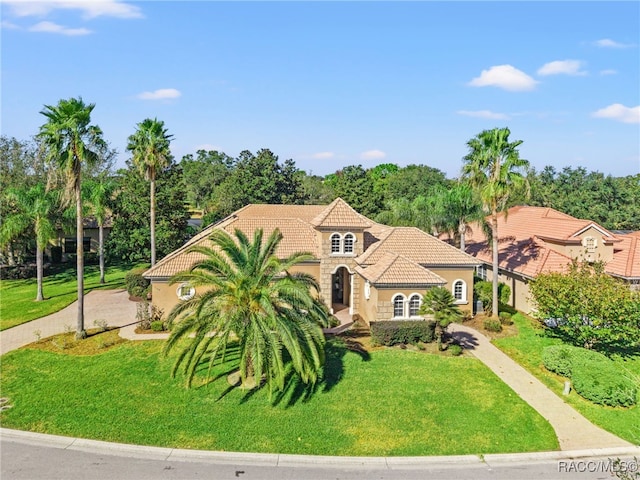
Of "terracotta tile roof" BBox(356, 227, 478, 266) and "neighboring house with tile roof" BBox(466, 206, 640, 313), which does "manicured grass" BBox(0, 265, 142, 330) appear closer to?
"terracotta tile roof" BBox(356, 227, 478, 266)

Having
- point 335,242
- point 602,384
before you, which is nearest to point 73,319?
point 335,242

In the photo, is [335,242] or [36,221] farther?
[36,221]

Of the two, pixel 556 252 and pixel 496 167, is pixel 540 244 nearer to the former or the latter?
pixel 556 252

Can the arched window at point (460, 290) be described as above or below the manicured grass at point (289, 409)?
above

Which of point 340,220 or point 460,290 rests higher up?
point 340,220

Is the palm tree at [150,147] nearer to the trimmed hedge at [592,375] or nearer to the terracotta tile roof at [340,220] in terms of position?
the terracotta tile roof at [340,220]

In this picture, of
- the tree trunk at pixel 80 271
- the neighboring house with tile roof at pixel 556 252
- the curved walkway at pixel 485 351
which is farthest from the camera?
the neighboring house with tile roof at pixel 556 252

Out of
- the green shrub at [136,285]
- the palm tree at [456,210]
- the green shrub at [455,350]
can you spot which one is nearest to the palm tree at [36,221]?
the green shrub at [136,285]
